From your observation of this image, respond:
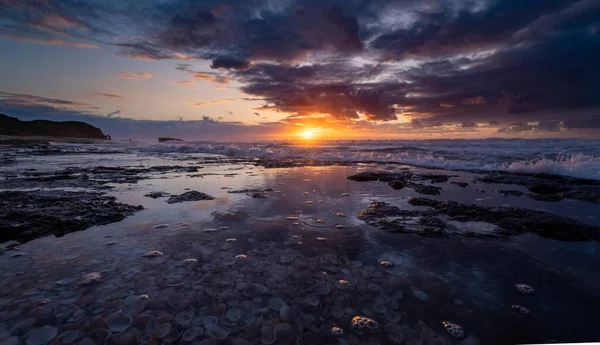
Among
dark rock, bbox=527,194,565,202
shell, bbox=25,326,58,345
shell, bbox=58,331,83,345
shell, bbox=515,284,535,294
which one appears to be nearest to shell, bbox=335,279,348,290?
shell, bbox=515,284,535,294

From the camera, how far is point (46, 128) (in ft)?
280

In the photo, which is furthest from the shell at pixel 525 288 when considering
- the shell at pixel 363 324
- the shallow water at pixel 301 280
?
the shell at pixel 363 324

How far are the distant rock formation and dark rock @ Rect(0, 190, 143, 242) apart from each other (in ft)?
294

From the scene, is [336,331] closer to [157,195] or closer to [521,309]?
[521,309]

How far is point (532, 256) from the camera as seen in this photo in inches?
146

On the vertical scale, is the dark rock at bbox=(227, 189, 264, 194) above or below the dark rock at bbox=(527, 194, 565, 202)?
below

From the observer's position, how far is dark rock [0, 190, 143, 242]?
4.21m

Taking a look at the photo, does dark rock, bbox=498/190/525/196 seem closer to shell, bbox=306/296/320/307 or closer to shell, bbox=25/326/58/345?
shell, bbox=306/296/320/307

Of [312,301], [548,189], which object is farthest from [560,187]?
[312,301]

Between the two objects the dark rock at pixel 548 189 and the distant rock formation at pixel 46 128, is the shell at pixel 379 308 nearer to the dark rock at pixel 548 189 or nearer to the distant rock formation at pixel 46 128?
the dark rock at pixel 548 189

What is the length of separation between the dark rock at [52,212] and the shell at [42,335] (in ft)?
8.92

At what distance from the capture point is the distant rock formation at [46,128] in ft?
240

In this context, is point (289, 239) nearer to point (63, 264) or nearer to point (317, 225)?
point (317, 225)

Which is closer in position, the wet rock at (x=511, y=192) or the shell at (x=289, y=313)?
the shell at (x=289, y=313)
